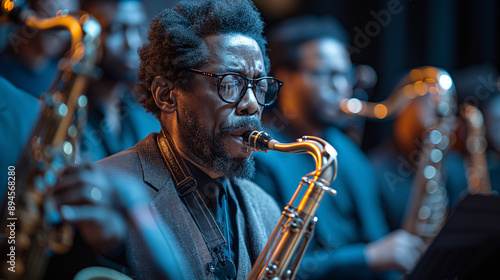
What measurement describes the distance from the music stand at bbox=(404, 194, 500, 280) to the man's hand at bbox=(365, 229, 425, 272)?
894mm

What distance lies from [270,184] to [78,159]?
2.70ft

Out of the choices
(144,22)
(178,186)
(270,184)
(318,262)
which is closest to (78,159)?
(178,186)

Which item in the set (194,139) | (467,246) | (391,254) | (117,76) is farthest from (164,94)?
(391,254)

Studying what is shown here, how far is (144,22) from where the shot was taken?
6.64 feet

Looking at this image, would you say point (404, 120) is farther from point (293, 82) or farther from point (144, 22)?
point (144, 22)

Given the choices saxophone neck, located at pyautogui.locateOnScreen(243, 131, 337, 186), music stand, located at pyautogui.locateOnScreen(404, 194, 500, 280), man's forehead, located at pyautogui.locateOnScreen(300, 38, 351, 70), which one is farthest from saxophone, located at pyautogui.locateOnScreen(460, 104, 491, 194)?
saxophone neck, located at pyautogui.locateOnScreen(243, 131, 337, 186)

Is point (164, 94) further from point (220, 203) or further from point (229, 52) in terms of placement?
point (220, 203)

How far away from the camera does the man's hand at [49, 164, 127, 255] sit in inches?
51.0

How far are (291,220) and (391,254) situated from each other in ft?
4.07

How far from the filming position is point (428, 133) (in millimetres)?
3178

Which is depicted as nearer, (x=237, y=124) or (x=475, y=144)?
(x=237, y=124)

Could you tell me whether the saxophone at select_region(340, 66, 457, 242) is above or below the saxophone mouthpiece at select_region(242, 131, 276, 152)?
above

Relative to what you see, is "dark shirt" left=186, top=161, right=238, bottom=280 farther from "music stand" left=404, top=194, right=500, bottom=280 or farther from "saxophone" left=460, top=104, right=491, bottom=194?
"saxophone" left=460, top=104, right=491, bottom=194

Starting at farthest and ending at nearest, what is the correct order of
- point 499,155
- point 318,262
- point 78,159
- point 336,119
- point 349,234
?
1. point 499,155
2. point 336,119
3. point 349,234
4. point 318,262
5. point 78,159
